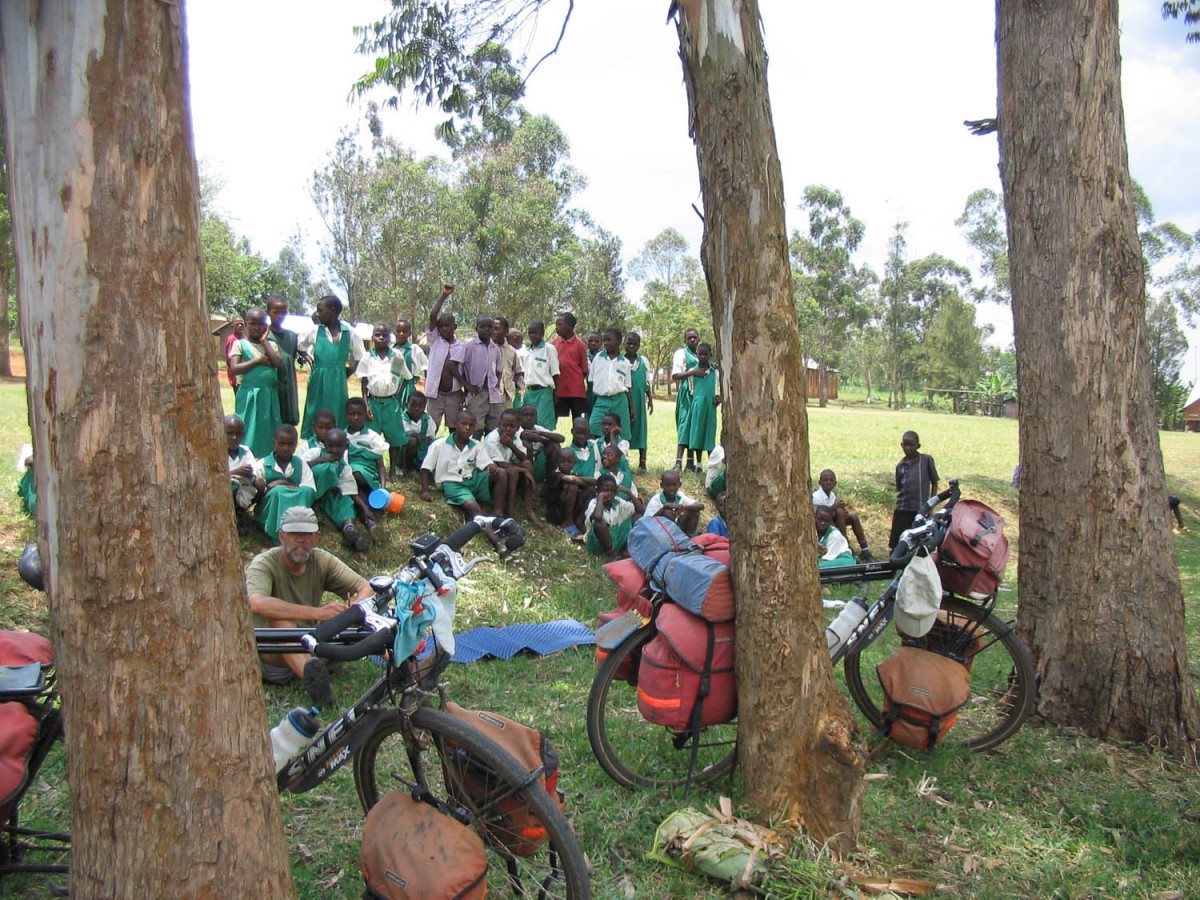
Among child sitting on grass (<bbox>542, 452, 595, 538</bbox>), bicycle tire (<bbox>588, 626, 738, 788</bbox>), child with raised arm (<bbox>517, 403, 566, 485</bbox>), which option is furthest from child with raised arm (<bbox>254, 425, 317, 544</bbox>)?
bicycle tire (<bbox>588, 626, 738, 788</bbox>)

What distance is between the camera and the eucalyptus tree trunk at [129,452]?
1.86m

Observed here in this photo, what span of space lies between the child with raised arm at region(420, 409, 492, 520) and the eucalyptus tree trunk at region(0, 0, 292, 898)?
244 inches

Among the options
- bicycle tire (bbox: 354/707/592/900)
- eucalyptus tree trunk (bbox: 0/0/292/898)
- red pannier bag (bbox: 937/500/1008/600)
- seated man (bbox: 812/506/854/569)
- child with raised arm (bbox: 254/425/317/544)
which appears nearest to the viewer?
eucalyptus tree trunk (bbox: 0/0/292/898)

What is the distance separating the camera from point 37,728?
2.80 m

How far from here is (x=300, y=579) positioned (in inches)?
198

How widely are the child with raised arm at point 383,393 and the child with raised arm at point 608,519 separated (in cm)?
194

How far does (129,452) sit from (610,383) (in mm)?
8349

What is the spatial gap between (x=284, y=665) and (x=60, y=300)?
3.63 metres

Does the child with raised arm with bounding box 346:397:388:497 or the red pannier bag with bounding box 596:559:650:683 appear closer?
the red pannier bag with bounding box 596:559:650:683

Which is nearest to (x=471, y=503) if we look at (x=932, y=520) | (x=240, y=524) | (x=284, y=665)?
(x=240, y=524)

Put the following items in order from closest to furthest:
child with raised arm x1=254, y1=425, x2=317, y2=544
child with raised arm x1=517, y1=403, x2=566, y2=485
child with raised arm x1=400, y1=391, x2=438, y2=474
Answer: child with raised arm x1=254, y1=425, x2=317, y2=544 → child with raised arm x1=517, y1=403, x2=566, y2=485 → child with raised arm x1=400, y1=391, x2=438, y2=474

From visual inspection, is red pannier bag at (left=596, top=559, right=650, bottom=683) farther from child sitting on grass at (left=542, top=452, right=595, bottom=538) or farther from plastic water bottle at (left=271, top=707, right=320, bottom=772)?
child sitting on grass at (left=542, top=452, right=595, bottom=538)

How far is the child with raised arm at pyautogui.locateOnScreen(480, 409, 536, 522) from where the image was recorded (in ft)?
27.6

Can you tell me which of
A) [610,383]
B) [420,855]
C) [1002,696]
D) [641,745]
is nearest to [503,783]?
[420,855]
